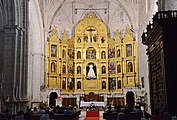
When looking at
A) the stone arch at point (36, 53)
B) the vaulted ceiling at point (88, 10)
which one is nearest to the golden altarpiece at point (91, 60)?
the vaulted ceiling at point (88, 10)

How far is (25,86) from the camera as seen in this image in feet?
57.6

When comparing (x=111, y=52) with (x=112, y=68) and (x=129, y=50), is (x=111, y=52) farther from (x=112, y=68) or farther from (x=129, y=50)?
(x=129, y=50)

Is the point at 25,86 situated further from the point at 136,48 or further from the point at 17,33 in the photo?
the point at 136,48

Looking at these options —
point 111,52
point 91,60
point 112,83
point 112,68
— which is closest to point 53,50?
point 91,60

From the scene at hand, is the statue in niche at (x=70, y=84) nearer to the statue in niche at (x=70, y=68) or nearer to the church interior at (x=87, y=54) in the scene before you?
the church interior at (x=87, y=54)

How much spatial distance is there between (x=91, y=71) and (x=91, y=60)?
1333 millimetres

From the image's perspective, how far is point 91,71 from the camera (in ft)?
109

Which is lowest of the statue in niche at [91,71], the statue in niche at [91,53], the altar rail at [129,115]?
the altar rail at [129,115]

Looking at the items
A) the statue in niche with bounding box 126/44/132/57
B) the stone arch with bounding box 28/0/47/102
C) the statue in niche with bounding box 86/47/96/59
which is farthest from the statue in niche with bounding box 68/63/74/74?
the statue in niche with bounding box 126/44/132/57

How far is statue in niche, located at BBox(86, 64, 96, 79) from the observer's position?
3322 cm

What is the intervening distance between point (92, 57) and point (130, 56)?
188 inches

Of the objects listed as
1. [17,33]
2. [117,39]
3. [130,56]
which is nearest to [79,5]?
[117,39]

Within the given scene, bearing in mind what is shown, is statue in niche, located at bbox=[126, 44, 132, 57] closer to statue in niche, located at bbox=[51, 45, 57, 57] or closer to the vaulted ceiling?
the vaulted ceiling

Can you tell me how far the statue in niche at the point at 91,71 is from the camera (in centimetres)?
3322
